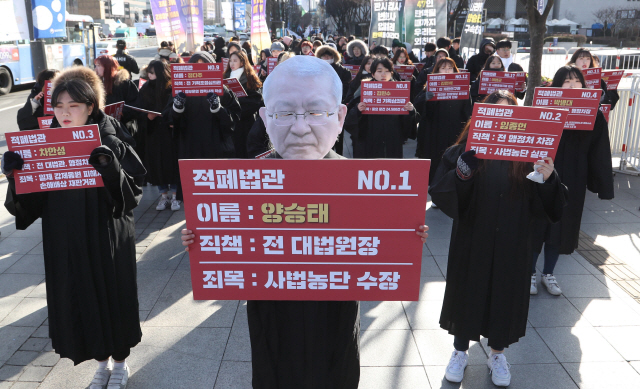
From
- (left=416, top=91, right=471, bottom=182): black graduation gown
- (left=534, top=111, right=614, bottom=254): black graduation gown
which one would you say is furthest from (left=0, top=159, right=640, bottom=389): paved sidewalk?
(left=416, top=91, right=471, bottom=182): black graduation gown

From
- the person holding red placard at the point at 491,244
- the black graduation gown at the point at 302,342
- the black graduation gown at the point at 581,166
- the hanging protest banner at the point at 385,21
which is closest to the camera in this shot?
the black graduation gown at the point at 302,342

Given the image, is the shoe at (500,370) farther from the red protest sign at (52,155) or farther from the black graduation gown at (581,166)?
the red protest sign at (52,155)

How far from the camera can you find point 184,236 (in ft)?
7.53

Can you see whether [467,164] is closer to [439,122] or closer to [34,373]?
[34,373]

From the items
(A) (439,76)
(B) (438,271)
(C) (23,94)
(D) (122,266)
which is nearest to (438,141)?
(A) (439,76)

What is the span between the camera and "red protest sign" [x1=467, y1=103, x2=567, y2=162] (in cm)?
294

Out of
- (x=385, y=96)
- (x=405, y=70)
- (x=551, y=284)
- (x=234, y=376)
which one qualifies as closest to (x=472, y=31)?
(x=405, y=70)

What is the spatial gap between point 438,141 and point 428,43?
6.54 m

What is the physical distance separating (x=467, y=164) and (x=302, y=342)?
1.41m

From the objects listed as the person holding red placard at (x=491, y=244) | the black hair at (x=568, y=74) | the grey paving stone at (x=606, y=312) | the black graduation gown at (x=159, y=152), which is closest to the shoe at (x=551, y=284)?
the grey paving stone at (x=606, y=312)

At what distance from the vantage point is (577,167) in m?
4.72

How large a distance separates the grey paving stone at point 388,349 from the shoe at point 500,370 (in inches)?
20.0

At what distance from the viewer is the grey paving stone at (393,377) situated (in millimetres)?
3648

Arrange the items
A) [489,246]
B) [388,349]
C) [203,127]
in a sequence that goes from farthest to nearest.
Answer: [203,127]
[388,349]
[489,246]
